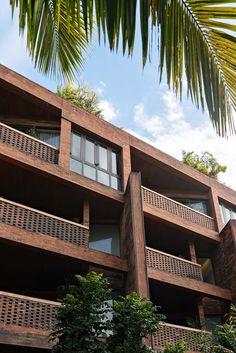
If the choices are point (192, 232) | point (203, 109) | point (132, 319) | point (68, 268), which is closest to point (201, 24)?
point (203, 109)

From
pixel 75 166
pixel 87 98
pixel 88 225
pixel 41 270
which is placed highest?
pixel 87 98

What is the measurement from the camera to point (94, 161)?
16.9m

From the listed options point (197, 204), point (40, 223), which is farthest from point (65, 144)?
point (197, 204)

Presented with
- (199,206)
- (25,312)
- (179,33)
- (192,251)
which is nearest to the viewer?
(179,33)

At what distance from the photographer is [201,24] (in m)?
1.73

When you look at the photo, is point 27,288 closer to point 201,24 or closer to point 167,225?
point 167,225

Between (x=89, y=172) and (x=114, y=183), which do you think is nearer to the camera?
(x=89, y=172)

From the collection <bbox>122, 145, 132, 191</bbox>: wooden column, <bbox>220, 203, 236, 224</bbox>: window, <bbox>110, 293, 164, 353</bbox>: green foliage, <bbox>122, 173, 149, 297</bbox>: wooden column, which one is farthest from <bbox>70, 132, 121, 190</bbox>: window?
<bbox>110, 293, 164, 353</bbox>: green foliage

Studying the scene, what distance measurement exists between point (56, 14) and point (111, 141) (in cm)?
1611

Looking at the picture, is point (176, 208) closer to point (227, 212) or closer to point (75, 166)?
point (227, 212)

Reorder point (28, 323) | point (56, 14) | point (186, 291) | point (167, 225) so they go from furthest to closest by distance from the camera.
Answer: point (167, 225) < point (186, 291) < point (28, 323) < point (56, 14)

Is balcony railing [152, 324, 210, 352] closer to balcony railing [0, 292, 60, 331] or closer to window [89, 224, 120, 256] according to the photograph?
window [89, 224, 120, 256]

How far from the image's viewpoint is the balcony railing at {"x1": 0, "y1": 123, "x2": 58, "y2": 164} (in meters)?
14.5

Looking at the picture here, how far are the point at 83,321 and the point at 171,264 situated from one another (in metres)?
8.64
